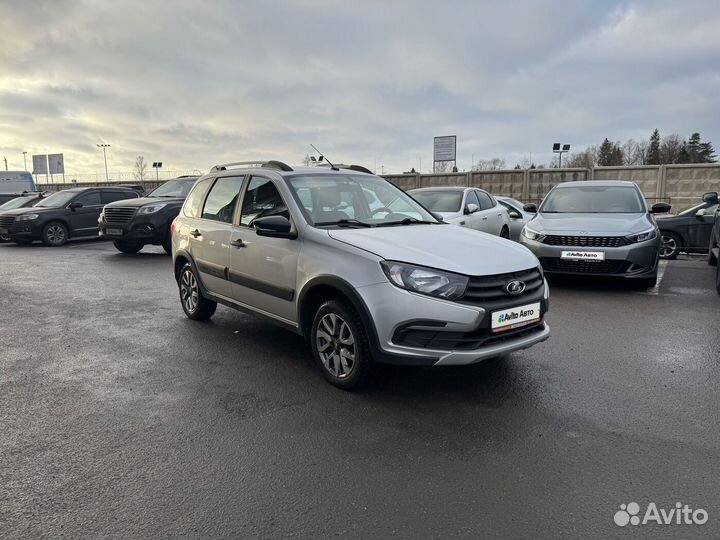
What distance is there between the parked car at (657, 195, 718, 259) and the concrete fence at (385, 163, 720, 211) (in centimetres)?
1248

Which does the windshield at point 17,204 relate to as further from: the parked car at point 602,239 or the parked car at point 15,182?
the parked car at point 602,239

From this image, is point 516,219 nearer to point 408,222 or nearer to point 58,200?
point 408,222

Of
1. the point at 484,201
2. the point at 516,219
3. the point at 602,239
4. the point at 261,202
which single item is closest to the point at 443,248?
the point at 261,202

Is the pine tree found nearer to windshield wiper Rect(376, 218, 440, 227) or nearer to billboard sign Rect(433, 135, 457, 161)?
billboard sign Rect(433, 135, 457, 161)

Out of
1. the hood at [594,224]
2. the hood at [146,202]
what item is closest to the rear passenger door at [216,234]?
the hood at [594,224]

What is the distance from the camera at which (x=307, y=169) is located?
512cm

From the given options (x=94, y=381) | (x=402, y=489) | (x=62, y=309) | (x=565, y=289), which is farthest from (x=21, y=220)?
(x=402, y=489)

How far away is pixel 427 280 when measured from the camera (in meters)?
3.53

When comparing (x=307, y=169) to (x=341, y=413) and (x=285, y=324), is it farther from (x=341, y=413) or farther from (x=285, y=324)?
(x=341, y=413)

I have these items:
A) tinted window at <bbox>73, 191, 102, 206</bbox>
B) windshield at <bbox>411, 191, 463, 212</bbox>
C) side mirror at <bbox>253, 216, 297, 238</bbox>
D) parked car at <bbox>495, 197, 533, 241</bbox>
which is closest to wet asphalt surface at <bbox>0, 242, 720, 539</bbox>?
side mirror at <bbox>253, 216, 297, 238</bbox>

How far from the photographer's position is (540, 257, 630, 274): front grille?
287 inches

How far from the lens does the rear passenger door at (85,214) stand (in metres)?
15.8

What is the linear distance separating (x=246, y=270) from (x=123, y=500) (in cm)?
259

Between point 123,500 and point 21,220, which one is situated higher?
point 21,220
